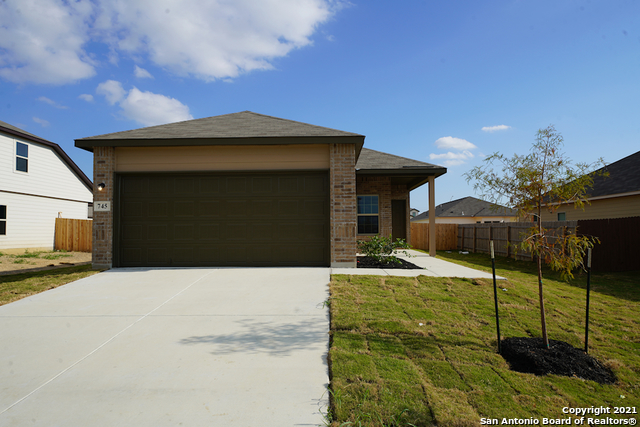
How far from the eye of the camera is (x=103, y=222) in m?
8.93

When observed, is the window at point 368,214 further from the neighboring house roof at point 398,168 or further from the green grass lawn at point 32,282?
the green grass lawn at point 32,282

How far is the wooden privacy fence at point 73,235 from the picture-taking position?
17.8 m

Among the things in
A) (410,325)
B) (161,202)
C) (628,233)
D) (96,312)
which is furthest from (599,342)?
(161,202)

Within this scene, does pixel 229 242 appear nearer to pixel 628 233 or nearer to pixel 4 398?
pixel 4 398

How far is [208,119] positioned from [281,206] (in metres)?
4.24

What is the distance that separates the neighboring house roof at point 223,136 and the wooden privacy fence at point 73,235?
10796 millimetres

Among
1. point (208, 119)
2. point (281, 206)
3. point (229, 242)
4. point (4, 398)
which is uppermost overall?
point (208, 119)

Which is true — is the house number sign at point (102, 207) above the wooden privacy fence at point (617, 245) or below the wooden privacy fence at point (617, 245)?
above

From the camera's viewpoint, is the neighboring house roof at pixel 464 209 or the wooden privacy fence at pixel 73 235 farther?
the neighboring house roof at pixel 464 209

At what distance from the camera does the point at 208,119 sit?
Result: 11.0 meters

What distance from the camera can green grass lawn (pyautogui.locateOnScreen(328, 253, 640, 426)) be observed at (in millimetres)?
2912

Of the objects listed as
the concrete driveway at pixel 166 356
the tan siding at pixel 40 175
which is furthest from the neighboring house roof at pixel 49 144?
the concrete driveway at pixel 166 356

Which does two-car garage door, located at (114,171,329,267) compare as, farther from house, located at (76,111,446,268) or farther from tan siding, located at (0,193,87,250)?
tan siding, located at (0,193,87,250)

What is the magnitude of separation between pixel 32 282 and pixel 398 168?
11.0 meters
